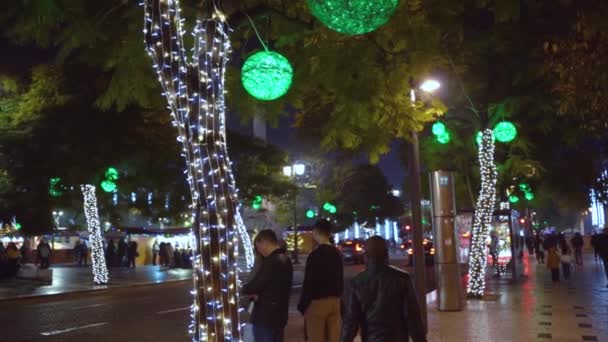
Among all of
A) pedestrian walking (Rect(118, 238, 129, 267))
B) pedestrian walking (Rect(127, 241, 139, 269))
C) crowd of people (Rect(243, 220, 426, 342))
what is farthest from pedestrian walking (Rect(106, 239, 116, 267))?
crowd of people (Rect(243, 220, 426, 342))

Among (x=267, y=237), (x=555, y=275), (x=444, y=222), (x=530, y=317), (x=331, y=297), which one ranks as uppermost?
(x=444, y=222)

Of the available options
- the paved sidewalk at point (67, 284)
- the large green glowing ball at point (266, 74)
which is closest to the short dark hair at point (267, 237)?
the large green glowing ball at point (266, 74)

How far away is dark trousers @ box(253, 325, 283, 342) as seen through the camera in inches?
261

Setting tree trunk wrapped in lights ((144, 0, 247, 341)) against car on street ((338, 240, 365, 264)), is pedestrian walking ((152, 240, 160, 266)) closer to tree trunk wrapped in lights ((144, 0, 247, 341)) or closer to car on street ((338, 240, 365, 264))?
car on street ((338, 240, 365, 264))

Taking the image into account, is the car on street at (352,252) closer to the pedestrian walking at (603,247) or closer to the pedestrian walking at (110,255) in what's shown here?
the pedestrian walking at (110,255)

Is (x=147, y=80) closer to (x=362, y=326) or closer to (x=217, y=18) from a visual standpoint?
(x=217, y=18)

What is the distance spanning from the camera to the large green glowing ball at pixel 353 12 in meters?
6.76

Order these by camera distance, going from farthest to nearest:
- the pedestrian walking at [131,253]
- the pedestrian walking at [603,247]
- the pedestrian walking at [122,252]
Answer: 1. the pedestrian walking at [122,252]
2. the pedestrian walking at [131,253]
3. the pedestrian walking at [603,247]

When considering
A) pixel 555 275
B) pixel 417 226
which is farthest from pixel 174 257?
pixel 417 226

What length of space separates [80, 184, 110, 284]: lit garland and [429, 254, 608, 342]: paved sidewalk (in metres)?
14.8

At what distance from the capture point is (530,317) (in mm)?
13336

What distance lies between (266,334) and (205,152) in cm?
184

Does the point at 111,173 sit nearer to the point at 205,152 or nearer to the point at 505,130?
the point at 505,130

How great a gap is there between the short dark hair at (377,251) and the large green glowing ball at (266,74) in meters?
2.89
